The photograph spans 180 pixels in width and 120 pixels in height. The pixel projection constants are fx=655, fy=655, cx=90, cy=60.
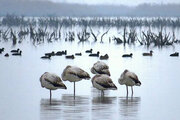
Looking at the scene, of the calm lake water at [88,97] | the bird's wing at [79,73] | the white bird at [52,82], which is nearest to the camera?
the calm lake water at [88,97]

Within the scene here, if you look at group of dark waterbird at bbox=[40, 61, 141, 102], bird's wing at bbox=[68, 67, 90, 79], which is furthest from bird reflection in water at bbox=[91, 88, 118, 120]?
bird's wing at bbox=[68, 67, 90, 79]

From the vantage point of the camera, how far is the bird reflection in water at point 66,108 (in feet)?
48.7

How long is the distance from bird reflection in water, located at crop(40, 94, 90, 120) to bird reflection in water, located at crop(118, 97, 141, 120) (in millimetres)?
854

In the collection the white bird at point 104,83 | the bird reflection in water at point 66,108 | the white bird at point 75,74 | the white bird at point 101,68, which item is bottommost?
the bird reflection in water at point 66,108

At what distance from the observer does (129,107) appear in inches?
650

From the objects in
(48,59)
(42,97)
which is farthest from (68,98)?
(48,59)

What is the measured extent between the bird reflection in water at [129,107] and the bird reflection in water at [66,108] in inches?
33.6

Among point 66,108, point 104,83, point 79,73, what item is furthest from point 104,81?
point 66,108

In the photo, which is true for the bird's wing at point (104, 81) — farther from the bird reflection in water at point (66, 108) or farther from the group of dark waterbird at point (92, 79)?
the bird reflection in water at point (66, 108)

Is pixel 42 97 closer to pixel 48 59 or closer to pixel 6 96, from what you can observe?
pixel 6 96

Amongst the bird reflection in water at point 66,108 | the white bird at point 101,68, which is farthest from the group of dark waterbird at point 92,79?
the white bird at point 101,68

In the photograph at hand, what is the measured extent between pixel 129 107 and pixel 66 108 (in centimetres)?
160

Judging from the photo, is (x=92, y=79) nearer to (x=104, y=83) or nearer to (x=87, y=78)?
(x=87, y=78)

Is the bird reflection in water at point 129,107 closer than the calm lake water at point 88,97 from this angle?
Yes
